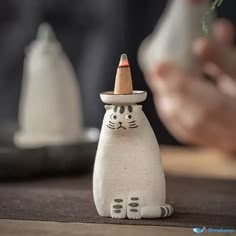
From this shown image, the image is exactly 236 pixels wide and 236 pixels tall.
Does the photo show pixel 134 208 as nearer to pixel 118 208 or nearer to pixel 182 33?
pixel 118 208

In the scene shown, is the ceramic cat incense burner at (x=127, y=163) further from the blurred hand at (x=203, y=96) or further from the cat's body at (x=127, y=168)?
the blurred hand at (x=203, y=96)

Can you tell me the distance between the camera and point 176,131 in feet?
5.38

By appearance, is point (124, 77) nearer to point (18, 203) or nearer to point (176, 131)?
point (18, 203)

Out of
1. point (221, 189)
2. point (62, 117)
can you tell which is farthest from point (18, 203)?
point (62, 117)

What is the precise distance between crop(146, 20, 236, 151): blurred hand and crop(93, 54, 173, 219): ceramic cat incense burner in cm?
56

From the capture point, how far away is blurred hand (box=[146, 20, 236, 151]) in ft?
4.94

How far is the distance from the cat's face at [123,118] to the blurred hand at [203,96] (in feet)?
1.84

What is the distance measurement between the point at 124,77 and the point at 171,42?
30.3 inches

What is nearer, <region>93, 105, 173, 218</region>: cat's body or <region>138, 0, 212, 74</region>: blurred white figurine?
<region>93, 105, 173, 218</region>: cat's body

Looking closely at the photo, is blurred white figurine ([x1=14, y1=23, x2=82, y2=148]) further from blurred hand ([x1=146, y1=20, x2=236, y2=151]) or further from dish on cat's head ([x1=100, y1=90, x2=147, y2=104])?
dish on cat's head ([x1=100, y1=90, x2=147, y2=104])

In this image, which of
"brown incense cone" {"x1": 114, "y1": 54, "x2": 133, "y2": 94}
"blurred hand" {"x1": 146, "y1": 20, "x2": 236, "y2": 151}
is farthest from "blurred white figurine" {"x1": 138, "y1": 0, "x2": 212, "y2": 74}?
A: "brown incense cone" {"x1": 114, "y1": 54, "x2": 133, "y2": 94}

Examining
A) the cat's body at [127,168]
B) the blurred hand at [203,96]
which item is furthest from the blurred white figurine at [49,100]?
the cat's body at [127,168]

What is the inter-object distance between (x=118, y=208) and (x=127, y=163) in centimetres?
6

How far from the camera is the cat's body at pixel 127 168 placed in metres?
0.95
